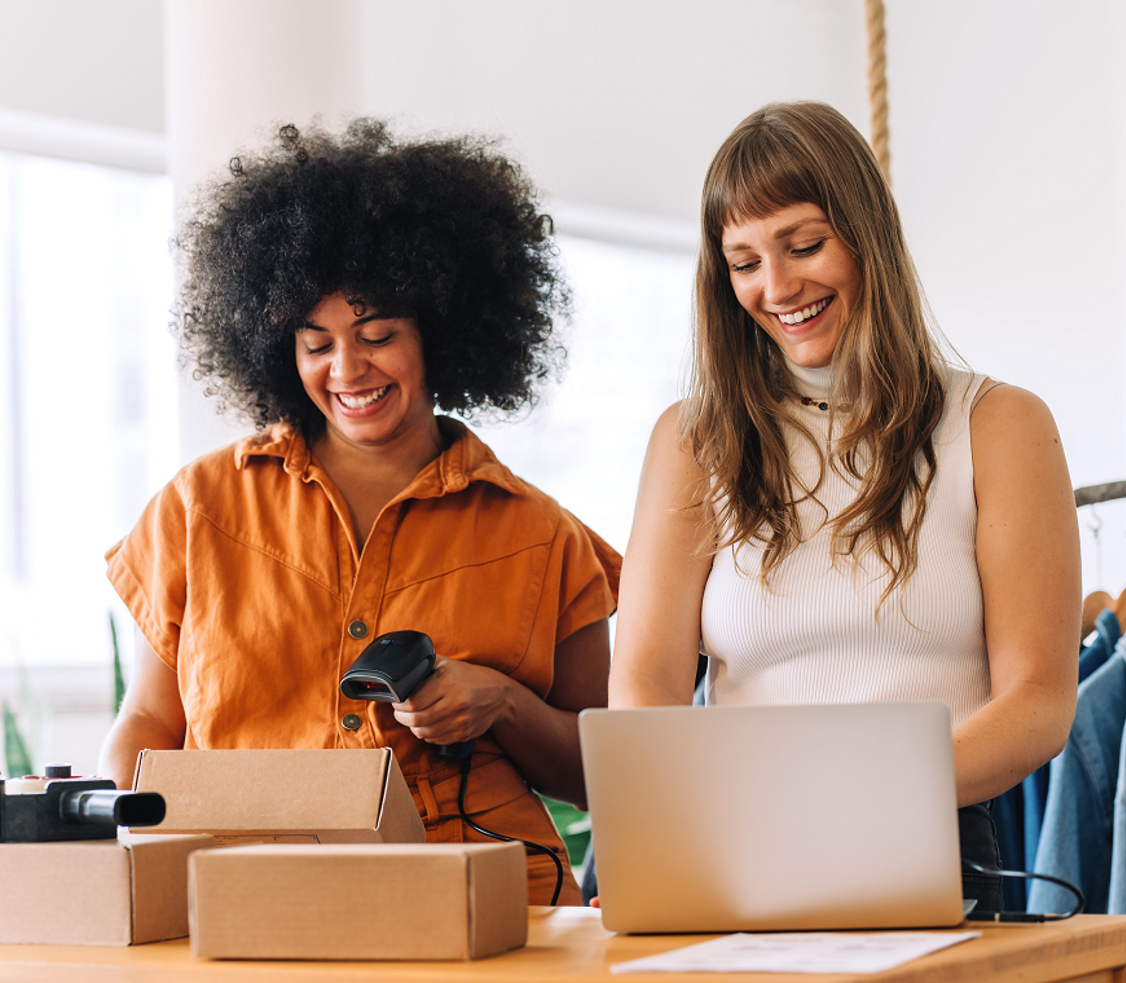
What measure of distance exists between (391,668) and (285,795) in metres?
0.24

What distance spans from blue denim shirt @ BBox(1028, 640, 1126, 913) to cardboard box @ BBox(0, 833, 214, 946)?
1.19 meters

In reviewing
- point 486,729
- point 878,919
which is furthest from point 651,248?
point 878,919

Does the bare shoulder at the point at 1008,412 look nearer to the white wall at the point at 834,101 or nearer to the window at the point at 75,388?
the white wall at the point at 834,101

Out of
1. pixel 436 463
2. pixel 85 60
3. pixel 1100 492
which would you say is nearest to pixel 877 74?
pixel 1100 492

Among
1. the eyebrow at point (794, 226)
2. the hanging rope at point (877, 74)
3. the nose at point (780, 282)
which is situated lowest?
the nose at point (780, 282)

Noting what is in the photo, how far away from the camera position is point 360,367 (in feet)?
5.46

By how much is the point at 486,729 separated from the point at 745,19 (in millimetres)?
3135

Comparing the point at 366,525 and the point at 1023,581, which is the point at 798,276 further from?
the point at 366,525

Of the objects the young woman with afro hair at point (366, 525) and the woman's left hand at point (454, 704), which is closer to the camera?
the woman's left hand at point (454, 704)

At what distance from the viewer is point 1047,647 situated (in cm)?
125

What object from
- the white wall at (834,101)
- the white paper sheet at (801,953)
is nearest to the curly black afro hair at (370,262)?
the white paper sheet at (801,953)

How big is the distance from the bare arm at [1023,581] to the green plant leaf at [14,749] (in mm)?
2191

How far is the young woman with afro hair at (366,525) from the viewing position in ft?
5.17

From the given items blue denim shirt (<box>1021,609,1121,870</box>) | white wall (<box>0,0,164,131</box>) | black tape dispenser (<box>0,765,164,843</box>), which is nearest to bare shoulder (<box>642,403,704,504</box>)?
black tape dispenser (<box>0,765,164,843</box>)
